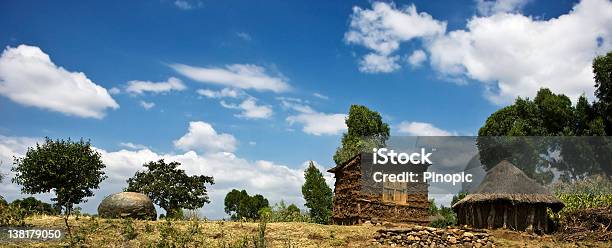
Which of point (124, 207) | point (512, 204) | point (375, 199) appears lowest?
point (124, 207)

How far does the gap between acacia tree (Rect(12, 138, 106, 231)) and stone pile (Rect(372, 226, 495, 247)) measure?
821 inches

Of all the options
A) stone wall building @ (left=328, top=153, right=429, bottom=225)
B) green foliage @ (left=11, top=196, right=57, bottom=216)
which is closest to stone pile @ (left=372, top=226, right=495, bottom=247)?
stone wall building @ (left=328, top=153, right=429, bottom=225)

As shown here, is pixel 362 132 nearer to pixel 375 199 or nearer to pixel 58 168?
pixel 375 199

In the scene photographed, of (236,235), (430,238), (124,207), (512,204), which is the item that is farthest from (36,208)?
(512,204)

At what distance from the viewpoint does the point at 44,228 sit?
21641 mm

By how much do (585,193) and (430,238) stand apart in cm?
1999

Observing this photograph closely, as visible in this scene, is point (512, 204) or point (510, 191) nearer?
point (512, 204)

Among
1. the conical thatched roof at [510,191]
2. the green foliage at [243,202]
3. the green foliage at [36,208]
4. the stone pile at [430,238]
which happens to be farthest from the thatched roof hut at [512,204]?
the green foliage at [243,202]

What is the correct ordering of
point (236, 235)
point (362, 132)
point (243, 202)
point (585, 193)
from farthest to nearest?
1. point (243, 202)
2. point (362, 132)
3. point (585, 193)
4. point (236, 235)

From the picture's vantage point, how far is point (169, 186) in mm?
50031

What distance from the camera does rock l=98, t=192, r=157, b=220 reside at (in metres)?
26.1

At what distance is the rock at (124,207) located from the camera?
26.1 metres

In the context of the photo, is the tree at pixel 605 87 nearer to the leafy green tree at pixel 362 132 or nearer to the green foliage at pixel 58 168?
the leafy green tree at pixel 362 132

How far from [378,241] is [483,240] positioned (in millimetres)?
4801
